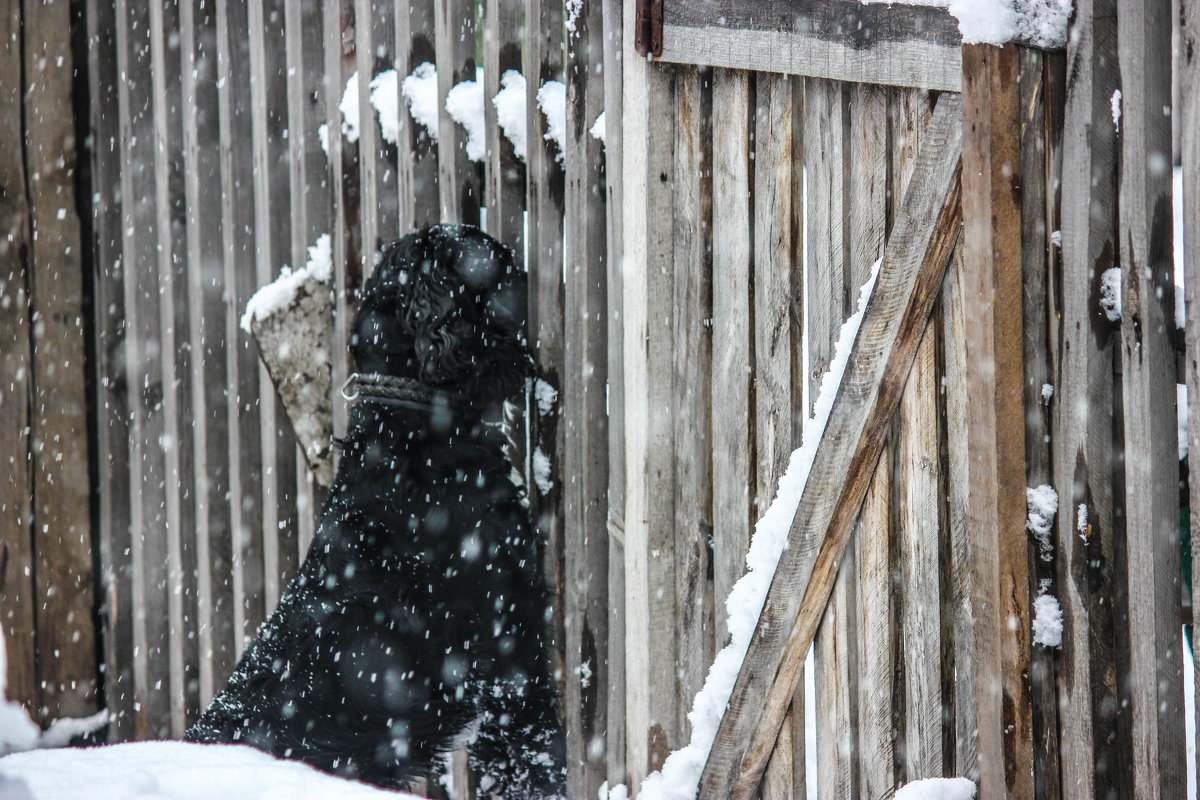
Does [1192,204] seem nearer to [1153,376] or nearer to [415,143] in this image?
[1153,376]

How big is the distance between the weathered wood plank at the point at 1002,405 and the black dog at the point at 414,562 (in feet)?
4.33

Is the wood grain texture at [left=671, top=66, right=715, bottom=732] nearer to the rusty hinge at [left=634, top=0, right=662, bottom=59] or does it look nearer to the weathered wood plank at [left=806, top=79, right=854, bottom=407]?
the rusty hinge at [left=634, top=0, right=662, bottom=59]

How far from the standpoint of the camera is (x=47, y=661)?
3.90 m

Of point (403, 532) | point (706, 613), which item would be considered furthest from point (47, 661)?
point (706, 613)

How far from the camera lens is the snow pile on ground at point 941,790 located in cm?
164

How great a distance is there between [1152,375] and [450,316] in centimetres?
160

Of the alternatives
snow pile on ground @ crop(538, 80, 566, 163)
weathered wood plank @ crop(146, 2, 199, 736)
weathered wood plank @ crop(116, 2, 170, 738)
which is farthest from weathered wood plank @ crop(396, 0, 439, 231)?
weathered wood plank @ crop(116, 2, 170, 738)

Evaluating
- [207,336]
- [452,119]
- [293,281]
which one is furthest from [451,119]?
[207,336]

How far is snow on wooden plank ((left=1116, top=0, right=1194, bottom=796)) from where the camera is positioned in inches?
51.2

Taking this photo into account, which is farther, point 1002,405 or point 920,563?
point 920,563

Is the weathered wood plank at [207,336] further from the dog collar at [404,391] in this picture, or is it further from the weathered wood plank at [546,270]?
the weathered wood plank at [546,270]

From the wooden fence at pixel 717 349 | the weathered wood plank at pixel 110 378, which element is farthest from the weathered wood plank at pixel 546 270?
the weathered wood plank at pixel 110 378

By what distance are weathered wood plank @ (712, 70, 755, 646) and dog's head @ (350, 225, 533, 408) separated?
1.83ft

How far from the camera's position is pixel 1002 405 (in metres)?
1.48
